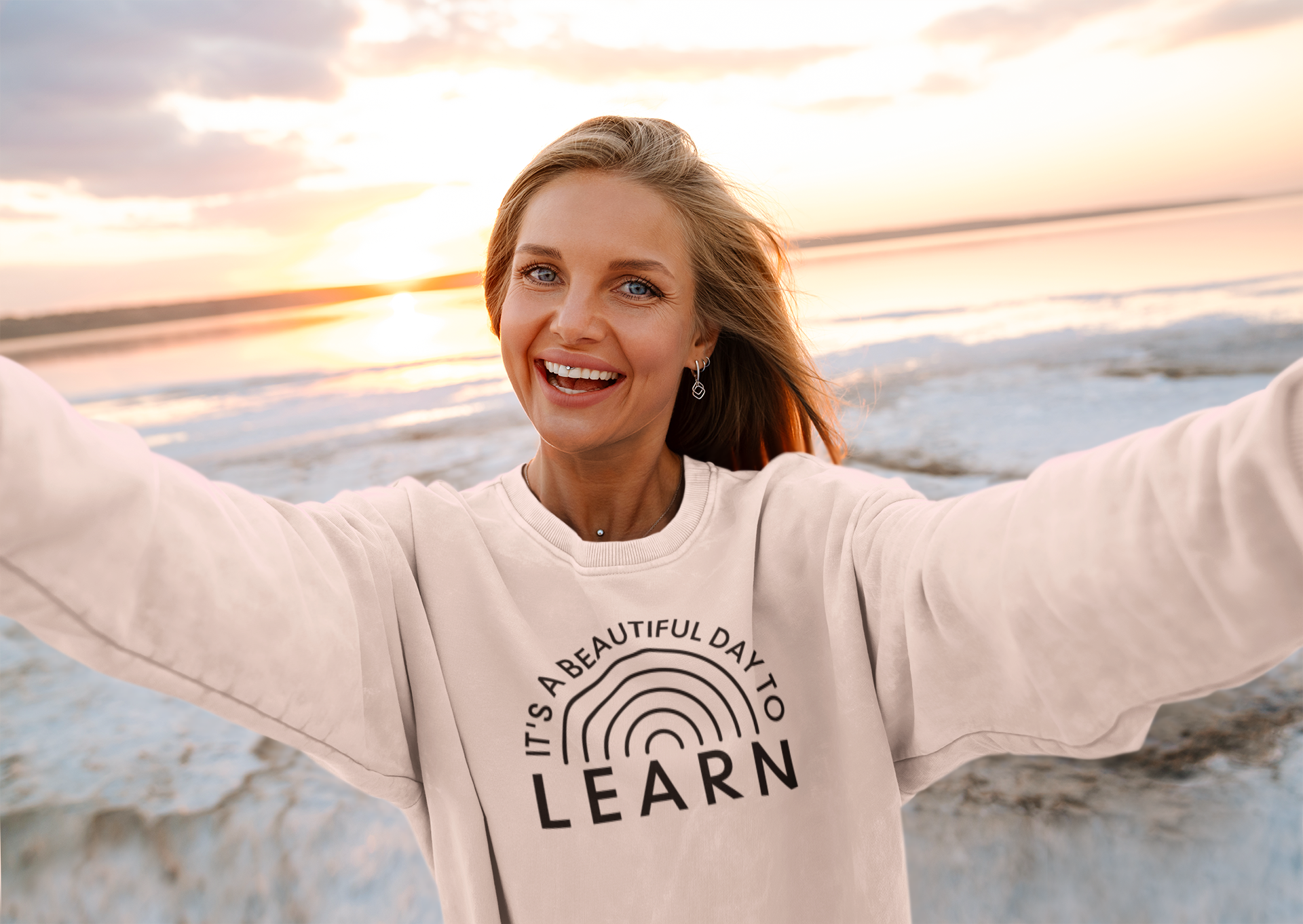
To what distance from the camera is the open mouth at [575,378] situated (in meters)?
1.69

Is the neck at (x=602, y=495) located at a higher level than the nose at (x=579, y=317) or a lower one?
lower

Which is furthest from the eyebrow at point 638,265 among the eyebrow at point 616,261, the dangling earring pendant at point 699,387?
the dangling earring pendant at point 699,387

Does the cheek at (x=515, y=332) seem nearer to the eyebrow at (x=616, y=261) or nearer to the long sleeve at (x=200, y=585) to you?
the eyebrow at (x=616, y=261)

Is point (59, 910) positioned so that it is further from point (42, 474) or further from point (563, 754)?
point (42, 474)

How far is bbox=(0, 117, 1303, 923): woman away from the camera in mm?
863

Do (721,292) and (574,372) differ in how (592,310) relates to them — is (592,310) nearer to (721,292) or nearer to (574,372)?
(574,372)

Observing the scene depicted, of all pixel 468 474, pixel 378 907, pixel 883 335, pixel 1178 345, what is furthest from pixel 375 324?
pixel 378 907

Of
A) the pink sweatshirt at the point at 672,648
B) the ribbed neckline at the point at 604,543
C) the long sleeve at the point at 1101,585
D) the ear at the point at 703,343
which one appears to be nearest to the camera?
the long sleeve at the point at 1101,585

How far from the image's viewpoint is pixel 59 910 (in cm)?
270

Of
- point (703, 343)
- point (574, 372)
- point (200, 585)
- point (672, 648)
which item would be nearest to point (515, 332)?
point (574, 372)

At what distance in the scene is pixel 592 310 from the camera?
1.65m

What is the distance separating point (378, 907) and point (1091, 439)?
14.3 ft

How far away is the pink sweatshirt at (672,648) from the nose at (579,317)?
1.10 ft

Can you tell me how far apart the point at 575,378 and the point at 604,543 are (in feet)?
1.16
